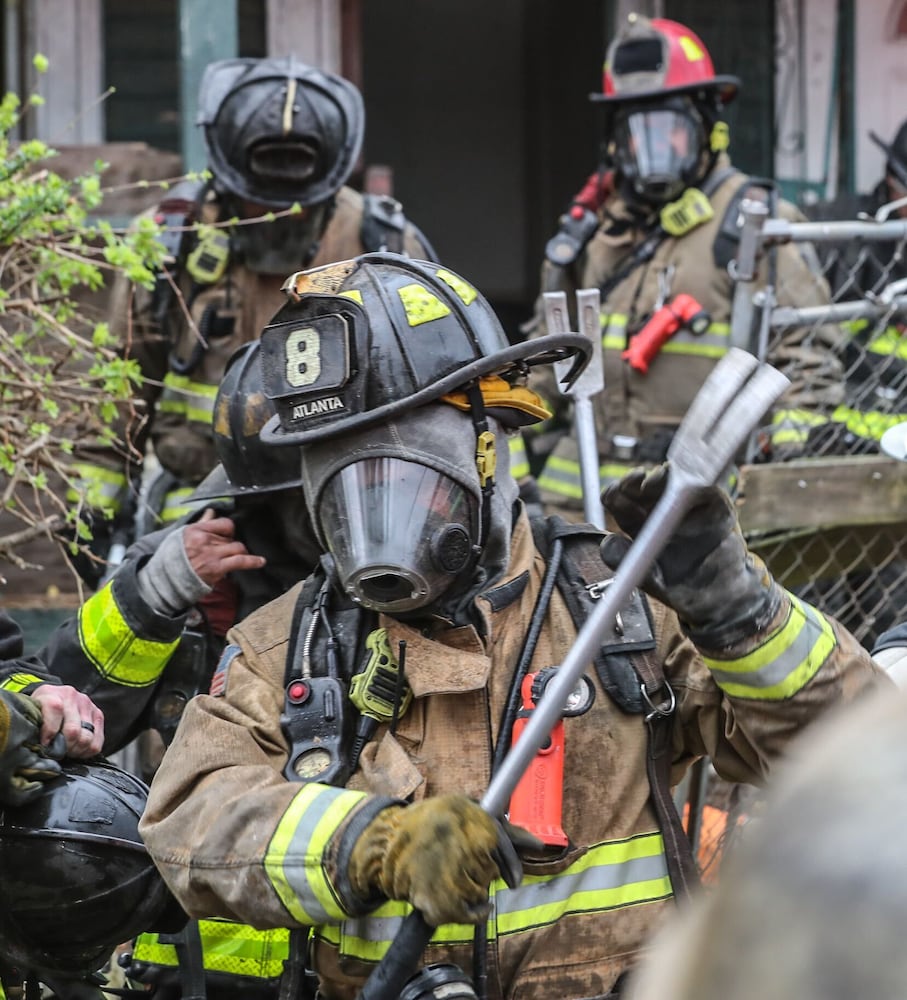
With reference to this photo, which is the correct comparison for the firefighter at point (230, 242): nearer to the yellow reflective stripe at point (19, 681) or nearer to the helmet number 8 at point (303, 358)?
the yellow reflective stripe at point (19, 681)

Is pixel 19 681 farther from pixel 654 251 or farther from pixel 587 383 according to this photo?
pixel 654 251

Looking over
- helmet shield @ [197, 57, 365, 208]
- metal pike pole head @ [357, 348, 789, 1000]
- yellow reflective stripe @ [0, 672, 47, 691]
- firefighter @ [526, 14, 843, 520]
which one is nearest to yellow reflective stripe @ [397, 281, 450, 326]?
metal pike pole head @ [357, 348, 789, 1000]

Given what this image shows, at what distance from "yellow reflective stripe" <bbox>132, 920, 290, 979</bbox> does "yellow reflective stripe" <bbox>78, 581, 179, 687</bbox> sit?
2.15 feet

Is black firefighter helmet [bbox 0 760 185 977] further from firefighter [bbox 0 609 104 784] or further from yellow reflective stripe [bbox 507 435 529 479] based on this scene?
yellow reflective stripe [bbox 507 435 529 479]

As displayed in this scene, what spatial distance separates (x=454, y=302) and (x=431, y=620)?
1.65 ft

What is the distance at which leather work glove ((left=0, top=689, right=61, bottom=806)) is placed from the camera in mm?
2770

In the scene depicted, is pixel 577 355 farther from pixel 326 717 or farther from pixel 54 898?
pixel 54 898

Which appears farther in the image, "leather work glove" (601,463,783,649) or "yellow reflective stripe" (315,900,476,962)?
"yellow reflective stripe" (315,900,476,962)

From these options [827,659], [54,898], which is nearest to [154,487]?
[54,898]

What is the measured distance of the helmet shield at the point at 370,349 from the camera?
2.46 metres

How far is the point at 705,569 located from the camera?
7.26ft

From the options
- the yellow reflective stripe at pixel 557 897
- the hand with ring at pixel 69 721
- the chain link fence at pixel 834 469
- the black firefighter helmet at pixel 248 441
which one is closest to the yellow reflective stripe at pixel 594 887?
the yellow reflective stripe at pixel 557 897

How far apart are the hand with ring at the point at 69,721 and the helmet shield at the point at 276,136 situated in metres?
2.50

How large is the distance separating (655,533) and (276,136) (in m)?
3.43
